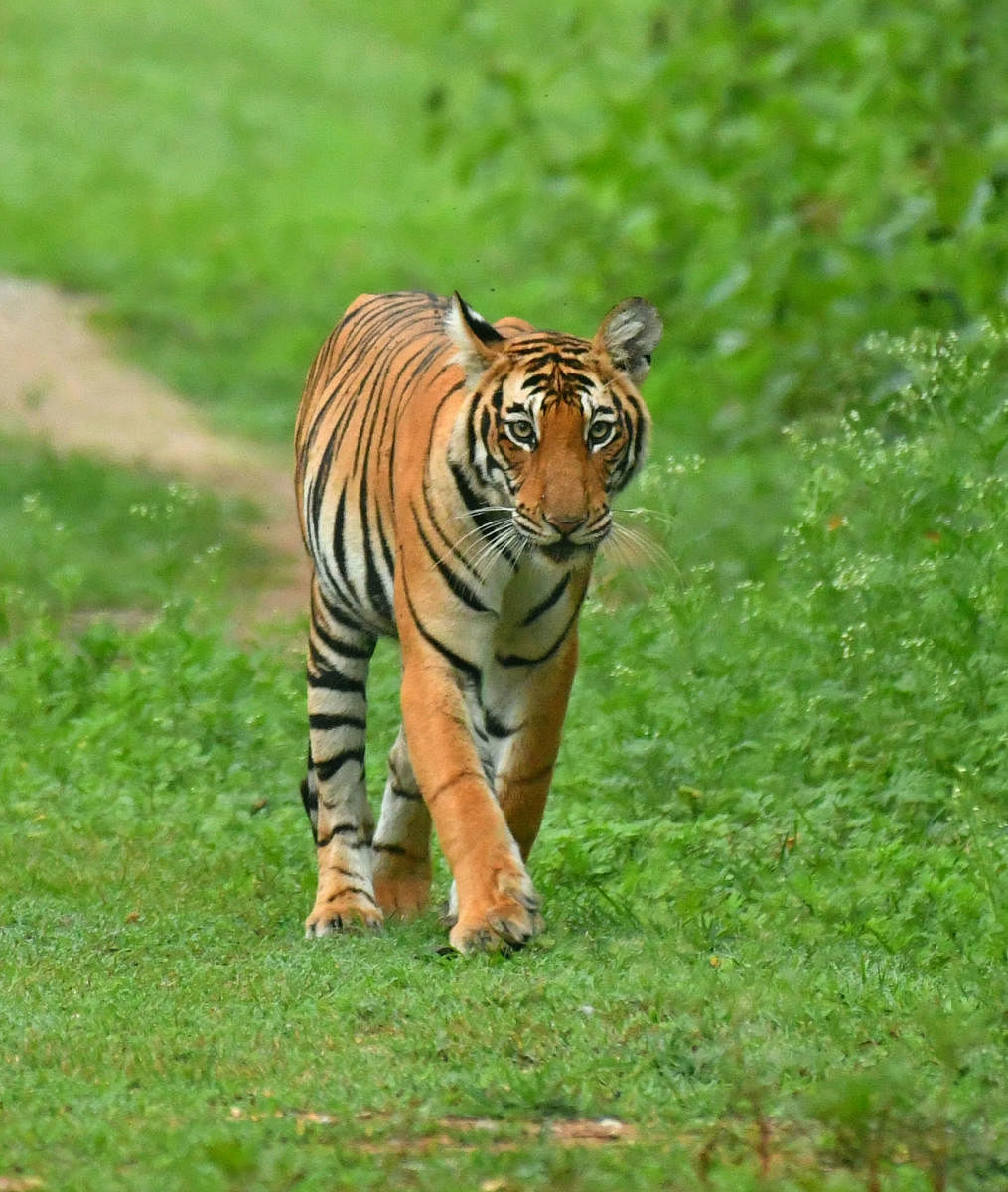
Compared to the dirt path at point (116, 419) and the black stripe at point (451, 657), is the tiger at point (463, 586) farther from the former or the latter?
the dirt path at point (116, 419)

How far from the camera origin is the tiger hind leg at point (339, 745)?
19.9ft

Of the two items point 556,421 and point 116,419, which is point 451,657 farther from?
point 116,419

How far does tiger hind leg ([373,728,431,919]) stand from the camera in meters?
6.20

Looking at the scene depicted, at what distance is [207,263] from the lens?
58.1 ft

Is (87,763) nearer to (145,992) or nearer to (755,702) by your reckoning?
(755,702)

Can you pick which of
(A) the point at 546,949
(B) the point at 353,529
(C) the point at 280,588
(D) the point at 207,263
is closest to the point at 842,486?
(B) the point at 353,529

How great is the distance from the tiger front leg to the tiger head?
16.5 inches

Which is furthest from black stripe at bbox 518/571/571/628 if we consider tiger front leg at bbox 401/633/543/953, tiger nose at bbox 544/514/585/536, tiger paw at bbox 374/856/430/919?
tiger paw at bbox 374/856/430/919

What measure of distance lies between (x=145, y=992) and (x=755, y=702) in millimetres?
2348

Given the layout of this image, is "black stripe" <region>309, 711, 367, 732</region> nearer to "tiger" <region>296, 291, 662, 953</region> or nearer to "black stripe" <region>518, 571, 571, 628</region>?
"tiger" <region>296, 291, 662, 953</region>

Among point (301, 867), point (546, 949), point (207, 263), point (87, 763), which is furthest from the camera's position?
point (207, 263)

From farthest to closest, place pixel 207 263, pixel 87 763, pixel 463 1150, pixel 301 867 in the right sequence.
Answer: pixel 207 263
pixel 87 763
pixel 301 867
pixel 463 1150

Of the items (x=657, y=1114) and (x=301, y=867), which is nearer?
(x=657, y=1114)

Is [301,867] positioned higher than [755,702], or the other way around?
[755,702]
